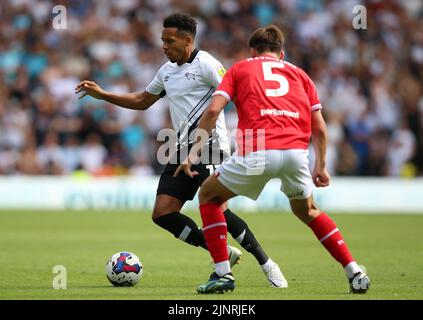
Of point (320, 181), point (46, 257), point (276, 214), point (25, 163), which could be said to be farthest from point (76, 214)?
point (320, 181)

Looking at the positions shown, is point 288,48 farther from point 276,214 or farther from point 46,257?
point 46,257

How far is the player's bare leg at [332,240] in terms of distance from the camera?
8.23 metres

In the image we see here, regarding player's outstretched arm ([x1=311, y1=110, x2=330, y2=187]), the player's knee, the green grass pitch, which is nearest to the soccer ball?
the green grass pitch

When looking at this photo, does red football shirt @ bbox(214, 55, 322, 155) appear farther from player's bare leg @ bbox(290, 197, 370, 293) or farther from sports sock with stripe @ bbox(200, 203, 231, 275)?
sports sock with stripe @ bbox(200, 203, 231, 275)

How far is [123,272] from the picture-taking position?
9.12 metres

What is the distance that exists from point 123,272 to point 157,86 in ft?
6.44

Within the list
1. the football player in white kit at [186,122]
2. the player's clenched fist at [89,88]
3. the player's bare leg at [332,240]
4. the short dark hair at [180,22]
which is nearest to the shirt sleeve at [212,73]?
the football player in white kit at [186,122]

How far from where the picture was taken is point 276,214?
70.7 ft

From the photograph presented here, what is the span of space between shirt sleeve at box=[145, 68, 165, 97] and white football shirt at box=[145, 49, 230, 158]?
0.15m

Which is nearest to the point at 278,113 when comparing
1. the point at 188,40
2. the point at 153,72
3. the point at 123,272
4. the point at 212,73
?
the point at 212,73

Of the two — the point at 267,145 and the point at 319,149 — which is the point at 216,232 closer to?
the point at 267,145

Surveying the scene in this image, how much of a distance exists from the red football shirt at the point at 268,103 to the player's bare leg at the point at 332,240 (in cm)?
55
